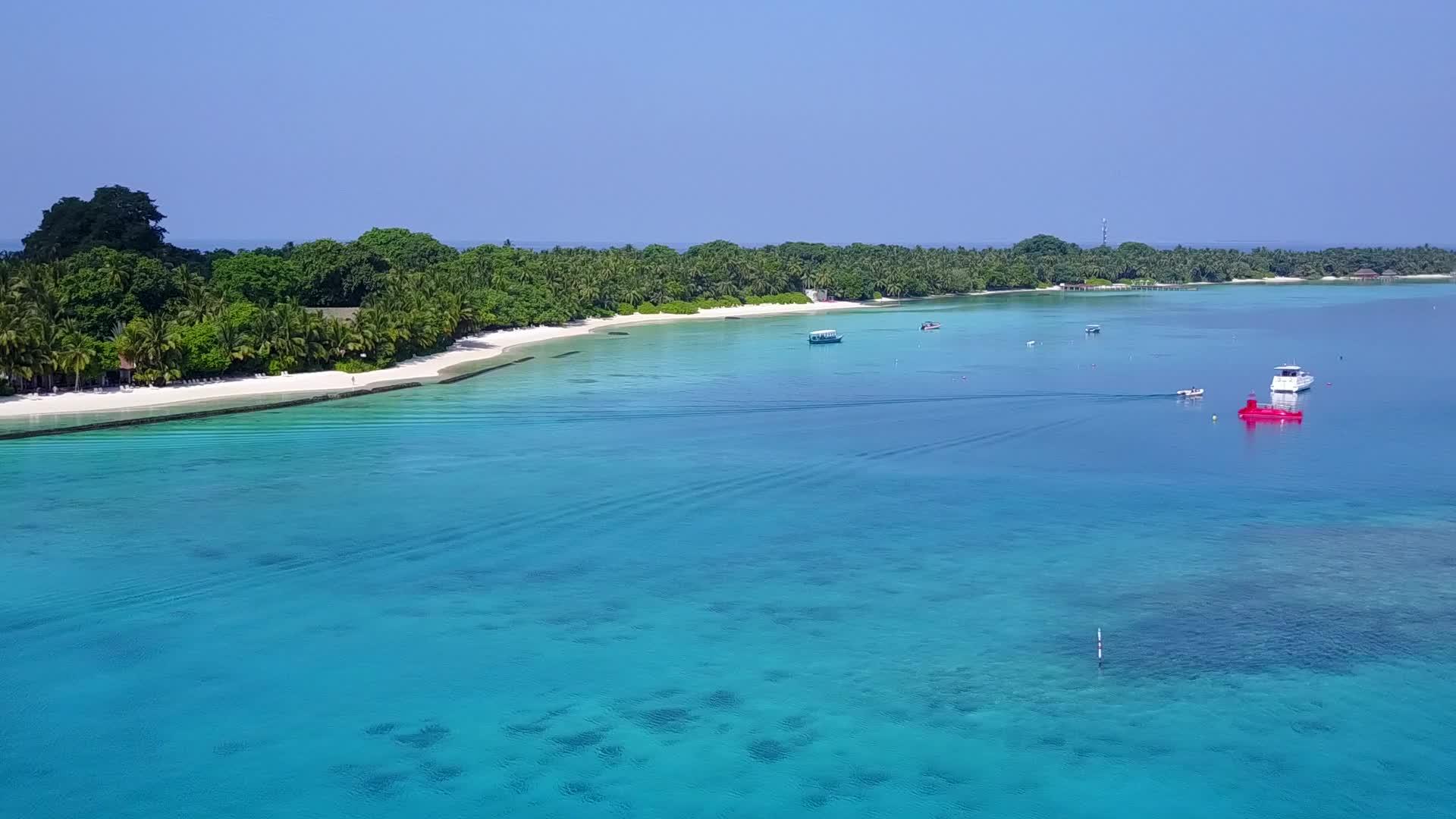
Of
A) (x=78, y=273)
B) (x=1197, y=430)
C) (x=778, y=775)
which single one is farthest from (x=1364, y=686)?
(x=78, y=273)

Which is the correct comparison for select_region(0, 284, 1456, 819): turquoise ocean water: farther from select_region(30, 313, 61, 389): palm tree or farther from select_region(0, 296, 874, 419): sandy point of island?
select_region(30, 313, 61, 389): palm tree

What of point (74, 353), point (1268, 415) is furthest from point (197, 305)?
point (1268, 415)

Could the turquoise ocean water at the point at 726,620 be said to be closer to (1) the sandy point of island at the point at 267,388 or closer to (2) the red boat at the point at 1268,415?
(2) the red boat at the point at 1268,415

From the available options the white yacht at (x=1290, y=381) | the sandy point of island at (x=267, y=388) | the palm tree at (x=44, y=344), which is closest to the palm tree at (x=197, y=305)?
the sandy point of island at (x=267, y=388)

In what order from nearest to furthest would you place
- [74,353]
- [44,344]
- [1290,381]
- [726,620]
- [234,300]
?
[726,620] → [44,344] → [74,353] → [1290,381] → [234,300]

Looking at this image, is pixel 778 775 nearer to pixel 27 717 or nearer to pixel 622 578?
pixel 622 578

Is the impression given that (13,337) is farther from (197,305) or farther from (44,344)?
(197,305)
